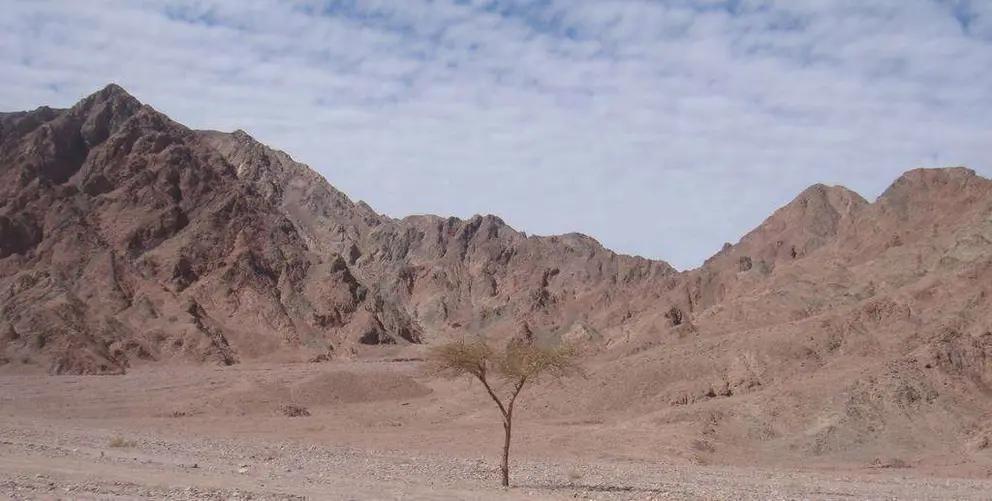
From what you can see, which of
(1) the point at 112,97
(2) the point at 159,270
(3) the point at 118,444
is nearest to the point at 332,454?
(3) the point at 118,444

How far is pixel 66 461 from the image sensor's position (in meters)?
25.6

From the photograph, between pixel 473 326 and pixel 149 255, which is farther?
pixel 473 326

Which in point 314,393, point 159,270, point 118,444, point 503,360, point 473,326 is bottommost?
point 118,444

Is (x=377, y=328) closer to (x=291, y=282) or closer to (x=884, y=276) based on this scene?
(x=291, y=282)

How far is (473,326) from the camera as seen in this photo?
156000 mm

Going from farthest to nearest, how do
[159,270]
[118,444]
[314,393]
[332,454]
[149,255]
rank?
[149,255]
[159,270]
[314,393]
[332,454]
[118,444]

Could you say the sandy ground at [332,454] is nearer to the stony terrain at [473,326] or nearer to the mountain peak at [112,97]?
the stony terrain at [473,326]

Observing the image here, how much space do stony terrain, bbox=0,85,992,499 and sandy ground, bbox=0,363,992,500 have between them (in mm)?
379

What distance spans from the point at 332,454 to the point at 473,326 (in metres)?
121

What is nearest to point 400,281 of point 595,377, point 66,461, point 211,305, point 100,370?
point 211,305

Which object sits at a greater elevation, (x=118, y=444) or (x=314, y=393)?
(x=314, y=393)

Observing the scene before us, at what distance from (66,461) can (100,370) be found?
2287 inches

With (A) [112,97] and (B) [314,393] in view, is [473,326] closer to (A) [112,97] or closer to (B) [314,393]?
(A) [112,97]

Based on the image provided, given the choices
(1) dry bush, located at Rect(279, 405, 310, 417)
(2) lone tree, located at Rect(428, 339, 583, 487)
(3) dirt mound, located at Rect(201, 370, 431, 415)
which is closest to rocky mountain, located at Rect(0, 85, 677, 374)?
(3) dirt mound, located at Rect(201, 370, 431, 415)
